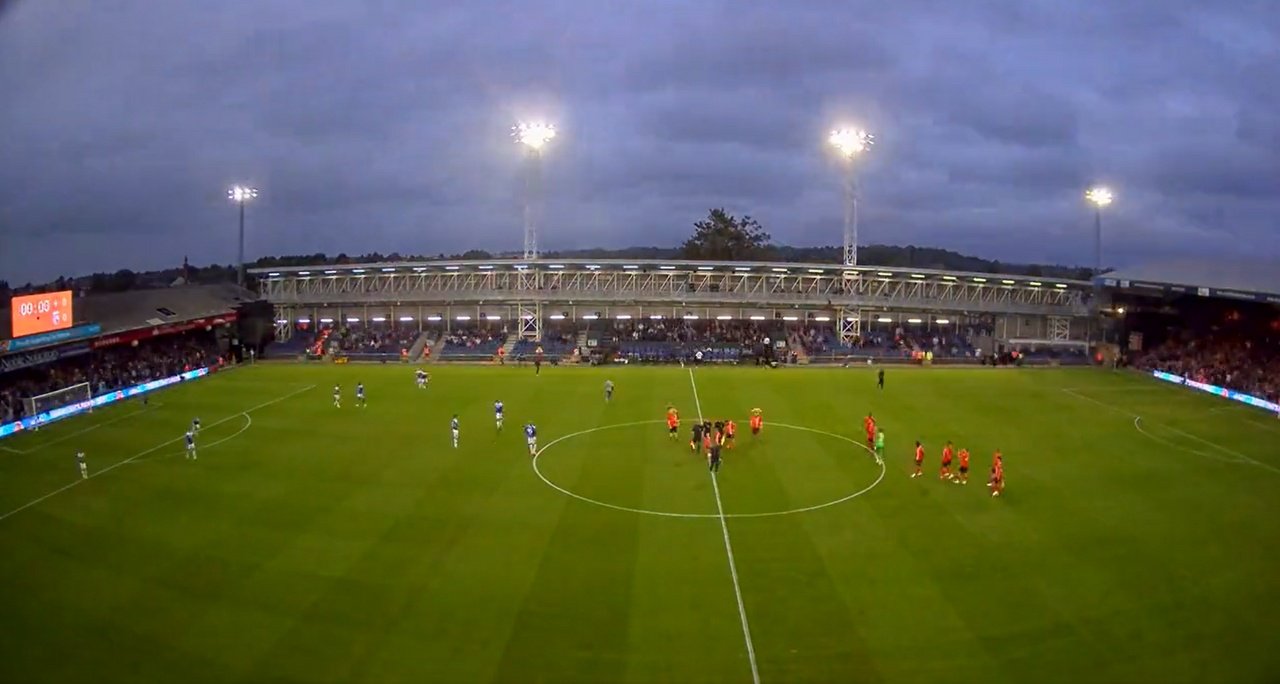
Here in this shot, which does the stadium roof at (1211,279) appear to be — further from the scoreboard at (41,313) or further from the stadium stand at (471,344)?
the scoreboard at (41,313)

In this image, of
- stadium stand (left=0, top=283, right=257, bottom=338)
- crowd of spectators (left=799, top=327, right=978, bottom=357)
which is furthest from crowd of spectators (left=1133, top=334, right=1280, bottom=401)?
stadium stand (left=0, top=283, right=257, bottom=338)

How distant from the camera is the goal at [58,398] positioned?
36250 mm

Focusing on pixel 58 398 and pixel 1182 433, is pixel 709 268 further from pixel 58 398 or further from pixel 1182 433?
pixel 58 398

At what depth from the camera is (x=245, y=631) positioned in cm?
1507

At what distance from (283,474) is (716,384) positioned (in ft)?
86.9

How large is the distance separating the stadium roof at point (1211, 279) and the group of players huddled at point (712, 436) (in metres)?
28.8

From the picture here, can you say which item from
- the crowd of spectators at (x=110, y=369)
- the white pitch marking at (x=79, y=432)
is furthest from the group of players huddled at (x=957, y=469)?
the crowd of spectators at (x=110, y=369)

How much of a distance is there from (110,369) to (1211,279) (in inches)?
2556

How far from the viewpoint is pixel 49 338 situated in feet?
130

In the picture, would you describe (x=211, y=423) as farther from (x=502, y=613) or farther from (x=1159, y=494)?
(x=1159, y=494)

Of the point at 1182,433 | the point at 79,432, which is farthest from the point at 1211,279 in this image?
the point at 79,432

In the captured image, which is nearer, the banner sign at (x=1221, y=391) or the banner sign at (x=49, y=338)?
the banner sign at (x=49, y=338)

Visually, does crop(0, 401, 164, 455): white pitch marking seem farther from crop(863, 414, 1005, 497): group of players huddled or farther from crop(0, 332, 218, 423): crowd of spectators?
crop(863, 414, 1005, 497): group of players huddled

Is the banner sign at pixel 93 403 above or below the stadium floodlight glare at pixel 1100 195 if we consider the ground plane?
below
